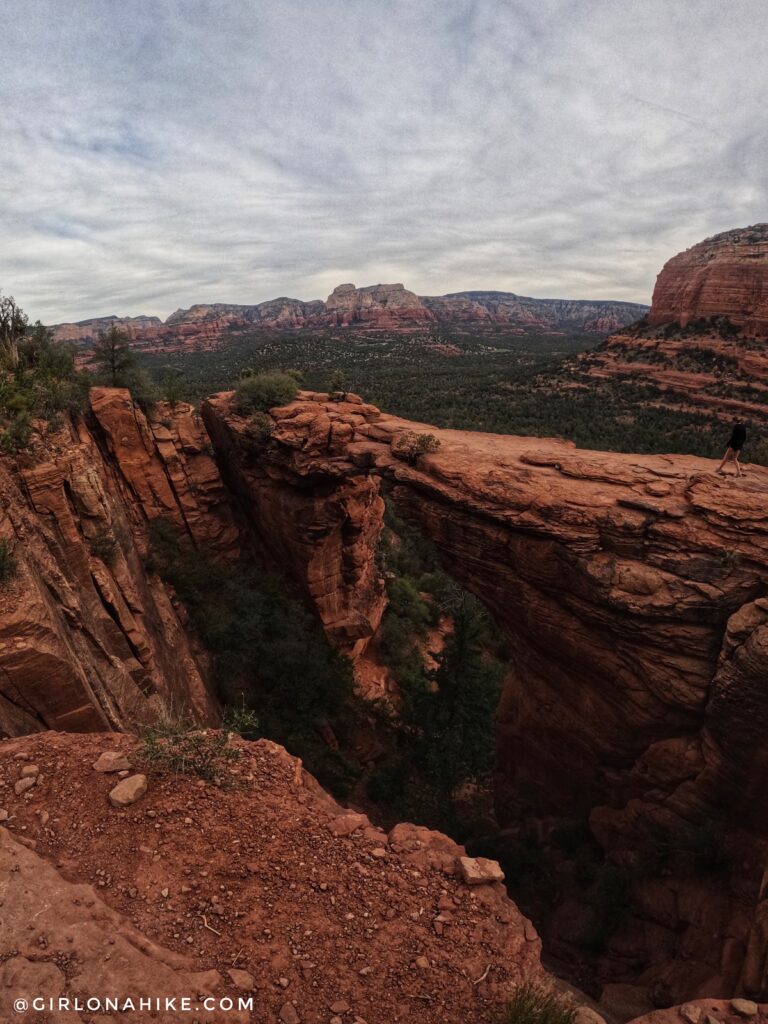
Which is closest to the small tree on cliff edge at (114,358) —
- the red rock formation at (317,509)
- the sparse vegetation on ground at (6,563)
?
the red rock formation at (317,509)

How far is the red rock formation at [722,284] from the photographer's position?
230 feet

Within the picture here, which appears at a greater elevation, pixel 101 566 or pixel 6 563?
pixel 6 563

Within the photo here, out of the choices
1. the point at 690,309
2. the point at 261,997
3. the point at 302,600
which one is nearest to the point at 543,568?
the point at 261,997

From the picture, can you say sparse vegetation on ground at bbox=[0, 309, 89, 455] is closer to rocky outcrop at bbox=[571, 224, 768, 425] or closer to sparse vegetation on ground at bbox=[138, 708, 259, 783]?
sparse vegetation on ground at bbox=[138, 708, 259, 783]

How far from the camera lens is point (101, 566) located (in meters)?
12.8

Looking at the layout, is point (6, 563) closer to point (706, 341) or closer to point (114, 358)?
point (114, 358)

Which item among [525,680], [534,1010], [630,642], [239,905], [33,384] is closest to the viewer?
[534,1010]

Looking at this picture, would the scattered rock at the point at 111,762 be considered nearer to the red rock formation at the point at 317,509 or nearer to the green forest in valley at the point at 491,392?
the red rock formation at the point at 317,509

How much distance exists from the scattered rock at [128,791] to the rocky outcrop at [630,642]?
871cm

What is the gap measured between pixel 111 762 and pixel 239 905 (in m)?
2.46

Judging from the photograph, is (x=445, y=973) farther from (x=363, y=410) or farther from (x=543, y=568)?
(x=363, y=410)

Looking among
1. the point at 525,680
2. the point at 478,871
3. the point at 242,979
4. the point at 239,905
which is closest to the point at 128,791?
the point at 239,905

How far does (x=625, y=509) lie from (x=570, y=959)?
9568 millimetres

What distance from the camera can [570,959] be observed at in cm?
1042
